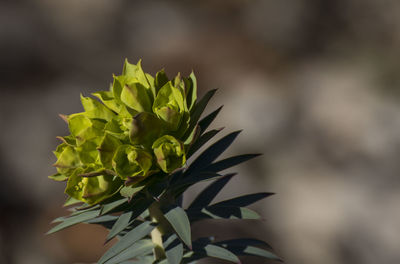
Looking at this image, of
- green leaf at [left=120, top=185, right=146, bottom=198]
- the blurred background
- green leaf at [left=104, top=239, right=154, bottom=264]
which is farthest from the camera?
the blurred background

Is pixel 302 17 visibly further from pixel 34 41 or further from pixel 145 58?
pixel 34 41

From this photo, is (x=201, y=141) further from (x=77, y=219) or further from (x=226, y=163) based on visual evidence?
(x=77, y=219)

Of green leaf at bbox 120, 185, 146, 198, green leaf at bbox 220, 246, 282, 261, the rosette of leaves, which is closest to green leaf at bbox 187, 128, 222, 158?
the rosette of leaves

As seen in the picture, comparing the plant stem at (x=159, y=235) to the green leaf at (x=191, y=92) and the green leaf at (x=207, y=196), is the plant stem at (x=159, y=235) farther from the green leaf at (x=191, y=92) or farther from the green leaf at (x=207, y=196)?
the green leaf at (x=191, y=92)

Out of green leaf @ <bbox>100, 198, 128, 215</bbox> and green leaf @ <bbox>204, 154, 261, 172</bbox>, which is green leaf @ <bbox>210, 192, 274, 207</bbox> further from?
green leaf @ <bbox>100, 198, 128, 215</bbox>

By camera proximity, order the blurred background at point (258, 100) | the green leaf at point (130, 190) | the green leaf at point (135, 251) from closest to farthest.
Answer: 1. the green leaf at point (130, 190)
2. the green leaf at point (135, 251)
3. the blurred background at point (258, 100)

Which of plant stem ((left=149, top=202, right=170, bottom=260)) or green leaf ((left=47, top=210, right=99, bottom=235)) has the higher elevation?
green leaf ((left=47, top=210, right=99, bottom=235))

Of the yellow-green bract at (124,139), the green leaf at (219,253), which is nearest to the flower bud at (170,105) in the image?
the yellow-green bract at (124,139)
